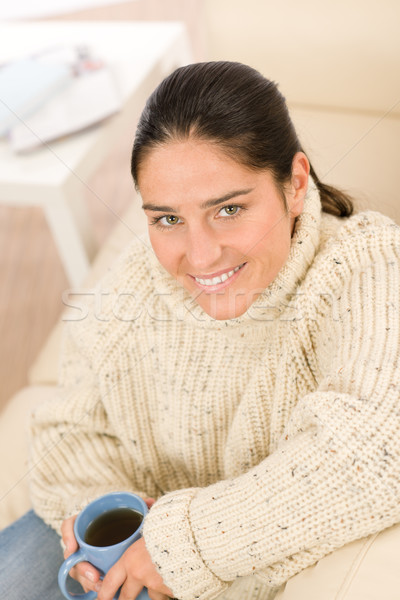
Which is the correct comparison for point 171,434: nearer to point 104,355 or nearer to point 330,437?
point 104,355

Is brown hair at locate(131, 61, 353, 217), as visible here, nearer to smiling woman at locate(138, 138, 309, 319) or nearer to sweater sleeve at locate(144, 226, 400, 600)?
smiling woman at locate(138, 138, 309, 319)

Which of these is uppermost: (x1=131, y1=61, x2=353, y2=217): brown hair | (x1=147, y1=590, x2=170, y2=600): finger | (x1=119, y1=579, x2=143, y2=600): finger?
(x1=131, y1=61, x2=353, y2=217): brown hair

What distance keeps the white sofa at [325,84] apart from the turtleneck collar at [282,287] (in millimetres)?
235

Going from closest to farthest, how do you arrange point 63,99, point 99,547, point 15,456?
point 99,547, point 15,456, point 63,99

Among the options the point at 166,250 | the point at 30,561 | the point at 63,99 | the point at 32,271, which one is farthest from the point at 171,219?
the point at 32,271

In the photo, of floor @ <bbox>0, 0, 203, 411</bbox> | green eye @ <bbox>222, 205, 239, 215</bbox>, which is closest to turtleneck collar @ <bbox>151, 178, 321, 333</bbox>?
green eye @ <bbox>222, 205, 239, 215</bbox>

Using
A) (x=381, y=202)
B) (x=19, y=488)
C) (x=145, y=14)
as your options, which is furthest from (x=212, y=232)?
(x=145, y=14)

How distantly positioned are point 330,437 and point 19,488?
2.23 feet

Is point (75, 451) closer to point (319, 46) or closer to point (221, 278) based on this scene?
point (221, 278)

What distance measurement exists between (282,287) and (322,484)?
27 cm

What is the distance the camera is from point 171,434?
3.14ft

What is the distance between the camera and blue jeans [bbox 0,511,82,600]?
880 millimetres

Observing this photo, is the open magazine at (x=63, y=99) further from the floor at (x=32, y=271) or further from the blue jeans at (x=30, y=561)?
the blue jeans at (x=30, y=561)

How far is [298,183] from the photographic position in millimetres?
813
